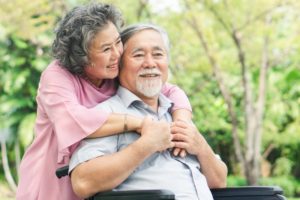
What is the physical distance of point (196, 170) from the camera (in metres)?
2.28

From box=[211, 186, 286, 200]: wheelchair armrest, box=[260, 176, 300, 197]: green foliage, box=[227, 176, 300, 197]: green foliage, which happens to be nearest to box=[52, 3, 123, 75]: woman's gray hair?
box=[211, 186, 286, 200]: wheelchair armrest

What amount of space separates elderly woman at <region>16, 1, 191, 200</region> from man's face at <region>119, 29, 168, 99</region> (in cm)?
5

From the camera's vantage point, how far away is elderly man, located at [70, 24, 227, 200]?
80.6 inches

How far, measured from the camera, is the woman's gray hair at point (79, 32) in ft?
7.16

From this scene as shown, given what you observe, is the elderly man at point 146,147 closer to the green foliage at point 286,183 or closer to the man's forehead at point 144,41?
the man's forehead at point 144,41

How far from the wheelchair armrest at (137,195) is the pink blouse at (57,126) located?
0.22 metres

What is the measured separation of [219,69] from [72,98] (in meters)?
7.30

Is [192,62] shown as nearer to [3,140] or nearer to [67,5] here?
[67,5]

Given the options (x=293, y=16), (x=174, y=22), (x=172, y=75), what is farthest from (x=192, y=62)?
(x=293, y=16)

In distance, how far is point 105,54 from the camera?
2.21 meters

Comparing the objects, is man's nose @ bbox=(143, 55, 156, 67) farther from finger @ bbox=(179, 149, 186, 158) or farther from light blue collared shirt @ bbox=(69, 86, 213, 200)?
finger @ bbox=(179, 149, 186, 158)

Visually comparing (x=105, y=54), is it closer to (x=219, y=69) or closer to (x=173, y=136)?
(x=173, y=136)

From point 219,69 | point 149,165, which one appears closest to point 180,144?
point 149,165

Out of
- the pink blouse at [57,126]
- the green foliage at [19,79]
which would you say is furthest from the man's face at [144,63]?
the green foliage at [19,79]
